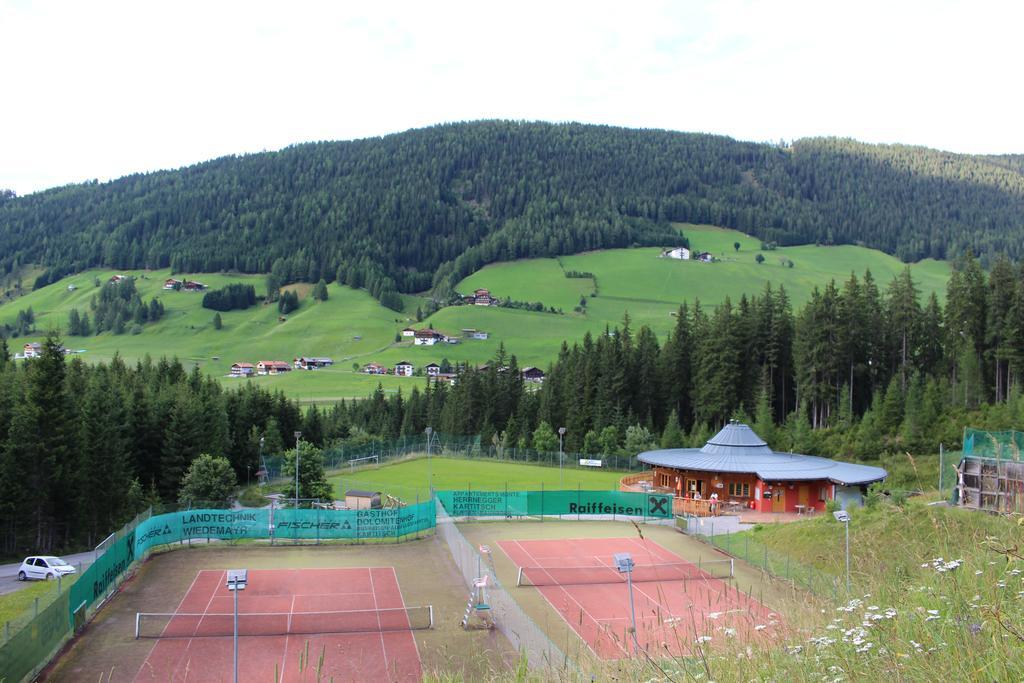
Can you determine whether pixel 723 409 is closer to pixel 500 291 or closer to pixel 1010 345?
pixel 1010 345

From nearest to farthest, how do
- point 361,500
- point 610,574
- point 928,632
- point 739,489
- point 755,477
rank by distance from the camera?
1. point 928,632
2. point 610,574
3. point 361,500
4. point 755,477
5. point 739,489

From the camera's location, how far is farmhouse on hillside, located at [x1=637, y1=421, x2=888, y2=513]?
4725 centimetres

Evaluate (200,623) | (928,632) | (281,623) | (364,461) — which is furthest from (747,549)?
(364,461)

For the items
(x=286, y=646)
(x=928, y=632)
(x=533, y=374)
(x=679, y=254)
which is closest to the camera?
(x=928, y=632)

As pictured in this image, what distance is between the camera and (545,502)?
43812 millimetres

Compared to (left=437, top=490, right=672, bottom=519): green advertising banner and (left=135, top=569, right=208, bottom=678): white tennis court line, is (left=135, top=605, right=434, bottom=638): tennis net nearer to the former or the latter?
(left=135, top=569, right=208, bottom=678): white tennis court line

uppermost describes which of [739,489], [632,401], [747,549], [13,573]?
[632,401]

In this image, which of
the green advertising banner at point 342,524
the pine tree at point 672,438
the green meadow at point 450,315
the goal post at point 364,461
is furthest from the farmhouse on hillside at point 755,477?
the green meadow at point 450,315

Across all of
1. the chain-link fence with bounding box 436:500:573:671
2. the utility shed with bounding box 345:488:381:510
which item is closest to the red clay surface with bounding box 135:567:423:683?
the chain-link fence with bounding box 436:500:573:671

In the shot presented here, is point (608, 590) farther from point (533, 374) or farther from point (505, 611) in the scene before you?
point (533, 374)

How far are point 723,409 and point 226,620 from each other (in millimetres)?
55016

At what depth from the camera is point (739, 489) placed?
49938 millimetres

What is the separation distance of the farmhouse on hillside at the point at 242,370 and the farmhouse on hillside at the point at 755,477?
9849 centimetres

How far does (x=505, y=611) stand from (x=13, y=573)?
24766 mm
